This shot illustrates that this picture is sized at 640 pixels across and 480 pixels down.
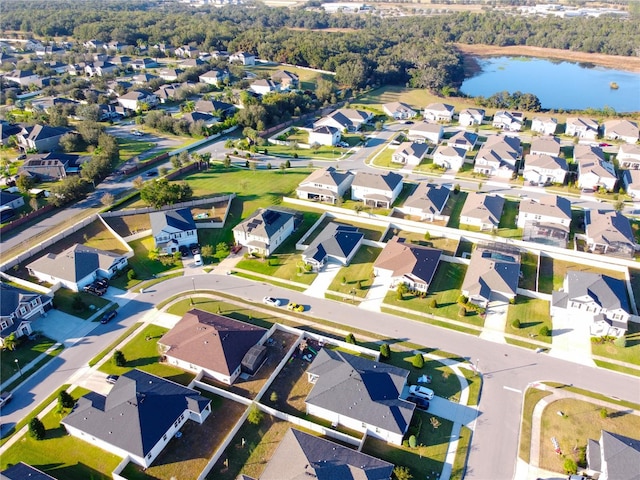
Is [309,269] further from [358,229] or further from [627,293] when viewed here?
[627,293]

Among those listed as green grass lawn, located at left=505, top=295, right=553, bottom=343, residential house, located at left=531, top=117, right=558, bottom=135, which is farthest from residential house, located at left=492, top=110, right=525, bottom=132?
green grass lawn, located at left=505, top=295, right=553, bottom=343

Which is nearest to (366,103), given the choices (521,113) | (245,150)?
(521,113)

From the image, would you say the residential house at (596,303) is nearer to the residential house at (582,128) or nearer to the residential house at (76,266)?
the residential house at (76,266)

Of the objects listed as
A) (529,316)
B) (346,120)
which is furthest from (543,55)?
(529,316)

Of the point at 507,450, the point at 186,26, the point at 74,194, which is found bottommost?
the point at 507,450

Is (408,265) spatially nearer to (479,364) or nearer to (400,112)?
(479,364)

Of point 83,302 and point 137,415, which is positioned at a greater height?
point 137,415
